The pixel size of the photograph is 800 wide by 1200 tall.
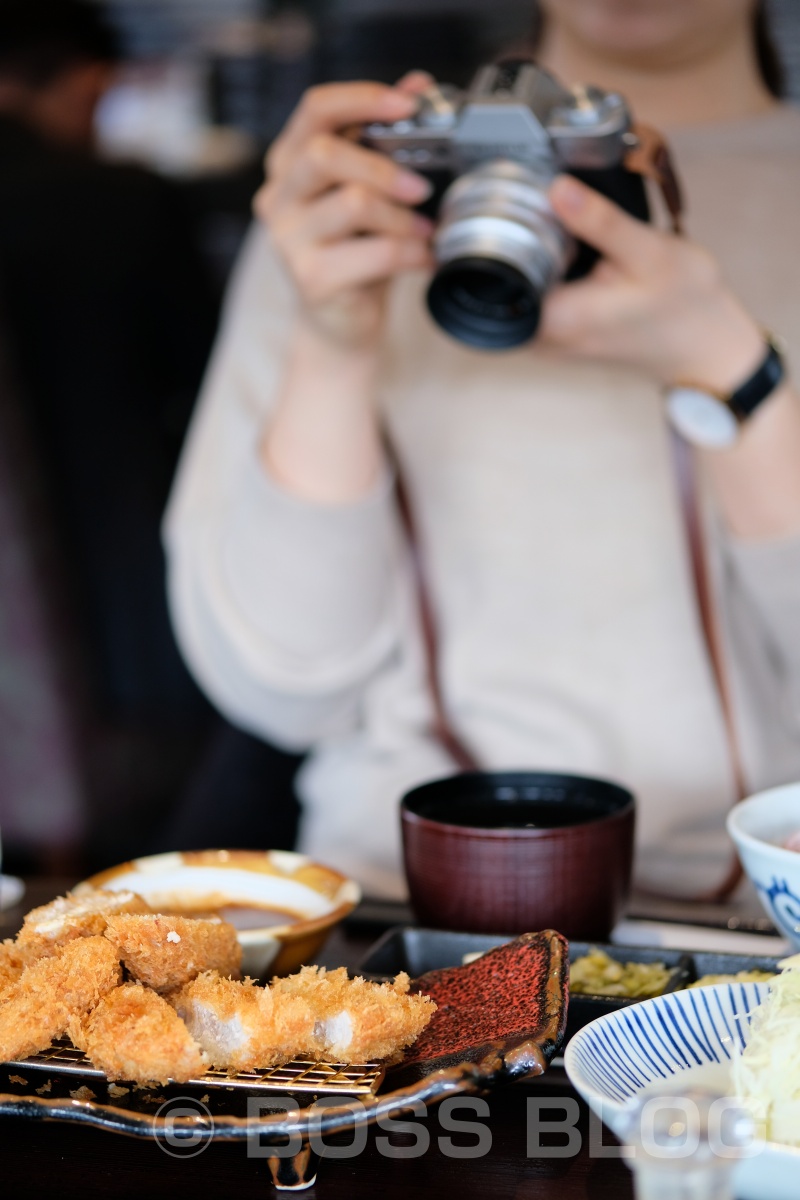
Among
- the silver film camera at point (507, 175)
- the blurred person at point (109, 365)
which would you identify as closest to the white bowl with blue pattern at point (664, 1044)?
the silver film camera at point (507, 175)

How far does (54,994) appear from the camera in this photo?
49 cm

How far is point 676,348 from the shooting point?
86 cm

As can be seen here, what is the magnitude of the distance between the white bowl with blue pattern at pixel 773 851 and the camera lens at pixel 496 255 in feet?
1.01

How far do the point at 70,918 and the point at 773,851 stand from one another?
31cm

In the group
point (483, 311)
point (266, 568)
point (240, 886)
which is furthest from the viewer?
point (266, 568)

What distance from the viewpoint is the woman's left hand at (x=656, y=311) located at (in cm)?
82

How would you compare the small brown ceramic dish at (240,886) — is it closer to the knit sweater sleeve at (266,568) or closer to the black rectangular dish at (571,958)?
the black rectangular dish at (571,958)

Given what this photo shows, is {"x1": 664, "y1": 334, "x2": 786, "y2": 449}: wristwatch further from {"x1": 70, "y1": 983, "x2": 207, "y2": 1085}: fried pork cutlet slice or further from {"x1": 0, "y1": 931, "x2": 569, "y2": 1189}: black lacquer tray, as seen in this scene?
{"x1": 70, "y1": 983, "x2": 207, "y2": 1085}: fried pork cutlet slice

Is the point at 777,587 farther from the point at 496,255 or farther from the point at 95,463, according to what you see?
the point at 95,463

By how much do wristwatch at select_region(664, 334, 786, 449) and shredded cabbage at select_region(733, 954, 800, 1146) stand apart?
1.49ft

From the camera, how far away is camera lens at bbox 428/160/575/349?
730 millimetres

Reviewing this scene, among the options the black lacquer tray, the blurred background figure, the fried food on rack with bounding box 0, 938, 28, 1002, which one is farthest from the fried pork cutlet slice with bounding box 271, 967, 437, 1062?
the blurred background figure

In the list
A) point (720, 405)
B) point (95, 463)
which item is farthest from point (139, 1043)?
point (95, 463)

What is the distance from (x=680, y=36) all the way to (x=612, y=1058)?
0.80m
